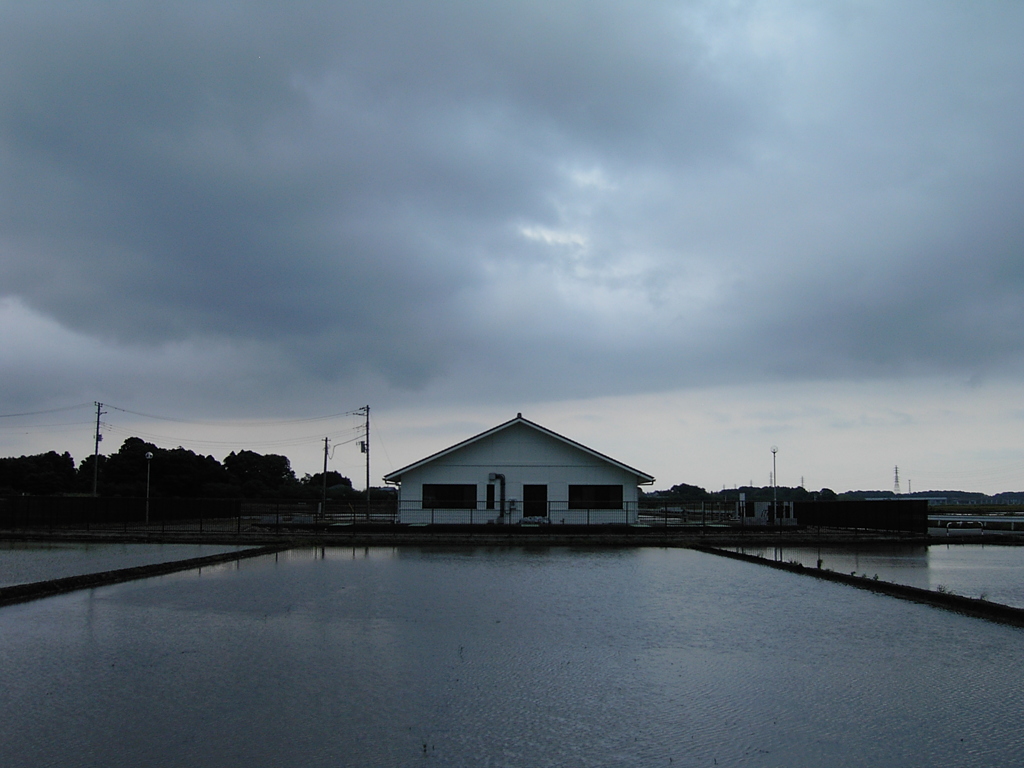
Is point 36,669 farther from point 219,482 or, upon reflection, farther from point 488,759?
point 219,482

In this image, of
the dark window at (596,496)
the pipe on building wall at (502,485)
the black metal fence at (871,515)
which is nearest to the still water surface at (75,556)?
the pipe on building wall at (502,485)

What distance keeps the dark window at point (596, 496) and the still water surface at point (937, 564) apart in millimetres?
8858

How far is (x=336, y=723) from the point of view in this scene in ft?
20.9

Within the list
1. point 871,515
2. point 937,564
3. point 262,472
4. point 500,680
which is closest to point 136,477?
point 262,472

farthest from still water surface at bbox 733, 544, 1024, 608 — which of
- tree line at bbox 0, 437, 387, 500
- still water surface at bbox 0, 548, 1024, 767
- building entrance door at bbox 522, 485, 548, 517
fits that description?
tree line at bbox 0, 437, 387, 500

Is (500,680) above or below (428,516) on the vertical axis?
below

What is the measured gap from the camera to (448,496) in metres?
33.7

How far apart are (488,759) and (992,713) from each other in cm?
435

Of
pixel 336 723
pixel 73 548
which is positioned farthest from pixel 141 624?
pixel 73 548

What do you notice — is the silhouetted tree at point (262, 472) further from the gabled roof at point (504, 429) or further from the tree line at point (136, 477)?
the gabled roof at point (504, 429)

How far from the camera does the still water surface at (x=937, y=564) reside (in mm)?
15223

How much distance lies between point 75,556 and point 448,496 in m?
15.6

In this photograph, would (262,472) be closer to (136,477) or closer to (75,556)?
(136,477)

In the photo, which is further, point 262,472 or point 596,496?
point 262,472
